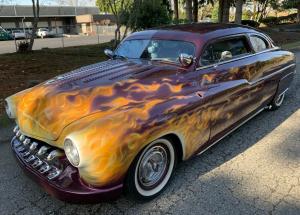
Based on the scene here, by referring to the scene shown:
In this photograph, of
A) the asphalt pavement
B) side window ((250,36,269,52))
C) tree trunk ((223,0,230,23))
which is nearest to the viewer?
the asphalt pavement

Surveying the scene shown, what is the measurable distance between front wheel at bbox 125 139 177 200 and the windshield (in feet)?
4.02

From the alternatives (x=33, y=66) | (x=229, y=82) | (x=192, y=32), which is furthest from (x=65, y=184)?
(x=33, y=66)

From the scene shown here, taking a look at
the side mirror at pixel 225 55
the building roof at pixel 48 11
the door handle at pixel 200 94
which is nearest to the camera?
the door handle at pixel 200 94

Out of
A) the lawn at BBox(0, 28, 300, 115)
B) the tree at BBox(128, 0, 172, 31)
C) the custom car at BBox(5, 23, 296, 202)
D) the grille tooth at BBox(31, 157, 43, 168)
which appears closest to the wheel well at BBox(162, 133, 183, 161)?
the custom car at BBox(5, 23, 296, 202)

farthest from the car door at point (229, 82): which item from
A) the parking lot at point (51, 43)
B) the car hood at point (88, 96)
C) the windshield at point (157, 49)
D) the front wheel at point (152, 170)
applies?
the parking lot at point (51, 43)

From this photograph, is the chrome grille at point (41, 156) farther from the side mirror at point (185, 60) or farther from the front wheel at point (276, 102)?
the front wheel at point (276, 102)

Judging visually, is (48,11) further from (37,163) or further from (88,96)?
(37,163)

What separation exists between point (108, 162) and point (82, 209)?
757mm

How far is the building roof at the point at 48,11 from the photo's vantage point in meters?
50.2

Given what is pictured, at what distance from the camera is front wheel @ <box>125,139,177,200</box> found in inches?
116

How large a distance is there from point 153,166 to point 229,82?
5.15 feet

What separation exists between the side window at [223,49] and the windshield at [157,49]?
0.20 metres

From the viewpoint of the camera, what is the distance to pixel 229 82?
→ 4059mm

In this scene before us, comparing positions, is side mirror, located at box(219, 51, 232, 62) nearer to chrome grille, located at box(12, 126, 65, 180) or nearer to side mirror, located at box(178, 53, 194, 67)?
side mirror, located at box(178, 53, 194, 67)
